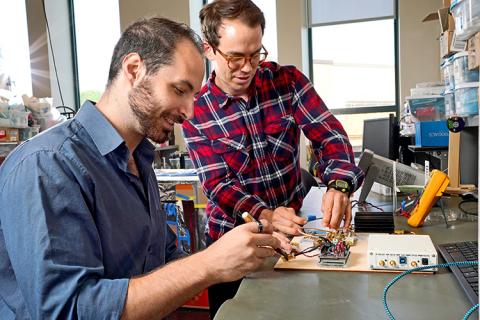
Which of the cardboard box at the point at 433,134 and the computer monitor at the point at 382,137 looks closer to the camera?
the cardboard box at the point at 433,134

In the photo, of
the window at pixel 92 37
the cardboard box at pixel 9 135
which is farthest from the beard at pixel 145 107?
the window at pixel 92 37

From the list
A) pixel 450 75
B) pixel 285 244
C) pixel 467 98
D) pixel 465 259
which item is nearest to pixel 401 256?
pixel 465 259

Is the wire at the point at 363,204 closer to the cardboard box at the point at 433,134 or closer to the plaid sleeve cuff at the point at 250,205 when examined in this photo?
the plaid sleeve cuff at the point at 250,205

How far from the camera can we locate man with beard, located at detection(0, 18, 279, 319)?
2.59 ft

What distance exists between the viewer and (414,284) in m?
0.94

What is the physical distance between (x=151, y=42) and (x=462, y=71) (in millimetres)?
1901

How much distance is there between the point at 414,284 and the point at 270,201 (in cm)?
66

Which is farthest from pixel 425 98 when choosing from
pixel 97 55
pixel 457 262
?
pixel 97 55

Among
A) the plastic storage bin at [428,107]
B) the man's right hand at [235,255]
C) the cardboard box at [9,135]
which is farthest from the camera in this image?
the plastic storage bin at [428,107]

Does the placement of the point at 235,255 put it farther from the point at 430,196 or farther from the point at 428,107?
the point at 428,107

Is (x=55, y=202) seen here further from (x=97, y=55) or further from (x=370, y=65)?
(x=97, y=55)

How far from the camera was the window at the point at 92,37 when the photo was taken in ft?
17.7

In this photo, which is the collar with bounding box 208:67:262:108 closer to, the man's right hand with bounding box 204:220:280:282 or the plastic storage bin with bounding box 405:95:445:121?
the man's right hand with bounding box 204:220:280:282

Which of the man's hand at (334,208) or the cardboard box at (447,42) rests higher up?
the cardboard box at (447,42)
